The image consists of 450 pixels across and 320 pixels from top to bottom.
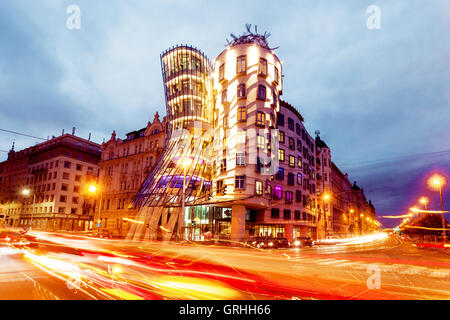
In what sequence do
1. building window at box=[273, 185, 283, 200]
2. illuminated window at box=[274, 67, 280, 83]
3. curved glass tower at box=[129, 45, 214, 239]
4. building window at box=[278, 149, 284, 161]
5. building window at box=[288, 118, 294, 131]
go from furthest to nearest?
building window at box=[288, 118, 294, 131]
building window at box=[278, 149, 284, 161]
building window at box=[273, 185, 283, 200]
illuminated window at box=[274, 67, 280, 83]
curved glass tower at box=[129, 45, 214, 239]

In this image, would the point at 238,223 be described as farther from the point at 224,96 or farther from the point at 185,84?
the point at 185,84

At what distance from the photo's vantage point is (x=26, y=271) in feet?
35.3

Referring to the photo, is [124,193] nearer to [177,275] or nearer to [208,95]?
[208,95]

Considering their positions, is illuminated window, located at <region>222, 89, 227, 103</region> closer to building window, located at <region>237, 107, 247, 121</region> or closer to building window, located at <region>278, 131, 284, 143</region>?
building window, located at <region>237, 107, 247, 121</region>

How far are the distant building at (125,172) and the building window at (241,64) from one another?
23.0 m

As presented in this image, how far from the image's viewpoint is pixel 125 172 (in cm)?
6022

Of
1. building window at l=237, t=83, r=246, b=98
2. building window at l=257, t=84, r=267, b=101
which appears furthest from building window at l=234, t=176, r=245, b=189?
building window at l=257, t=84, r=267, b=101

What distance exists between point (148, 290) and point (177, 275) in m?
2.55

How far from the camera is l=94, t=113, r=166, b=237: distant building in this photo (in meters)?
56.0

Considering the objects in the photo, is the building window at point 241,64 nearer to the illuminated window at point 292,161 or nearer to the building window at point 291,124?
the building window at point 291,124

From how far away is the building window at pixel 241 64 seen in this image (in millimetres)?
39625

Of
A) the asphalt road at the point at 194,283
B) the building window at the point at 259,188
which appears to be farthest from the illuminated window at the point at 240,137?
the asphalt road at the point at 194,283

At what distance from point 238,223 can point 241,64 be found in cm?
2303

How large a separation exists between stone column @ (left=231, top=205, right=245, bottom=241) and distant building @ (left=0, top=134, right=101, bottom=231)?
159ft
